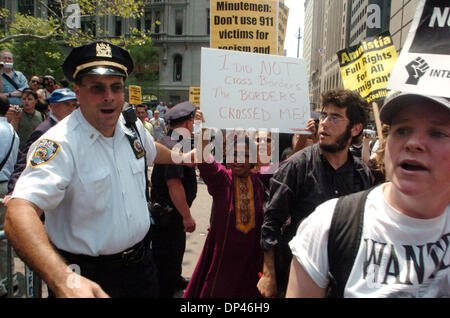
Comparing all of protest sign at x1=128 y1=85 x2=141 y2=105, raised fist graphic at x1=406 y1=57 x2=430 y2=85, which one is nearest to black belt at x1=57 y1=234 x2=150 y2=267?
raised fist graphic at x1=406 y1=57 x2=430 y2=85

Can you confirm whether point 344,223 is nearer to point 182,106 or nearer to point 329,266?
point 329,266

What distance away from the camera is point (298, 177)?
2309 millimetres

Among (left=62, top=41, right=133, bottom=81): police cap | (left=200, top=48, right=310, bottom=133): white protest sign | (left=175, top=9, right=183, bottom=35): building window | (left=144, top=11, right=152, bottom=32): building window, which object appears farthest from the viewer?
(left=144, top=11, right=152, bottom=32): building window

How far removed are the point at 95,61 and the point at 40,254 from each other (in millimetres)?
1258

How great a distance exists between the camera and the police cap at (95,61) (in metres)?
2.00

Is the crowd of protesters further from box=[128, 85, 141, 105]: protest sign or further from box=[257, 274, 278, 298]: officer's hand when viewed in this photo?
box=[128, 85, 141, 105]: protest sign

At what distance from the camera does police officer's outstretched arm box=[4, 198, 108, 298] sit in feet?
3.65

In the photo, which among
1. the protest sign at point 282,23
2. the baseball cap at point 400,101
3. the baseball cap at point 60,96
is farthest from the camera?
the baseball cap at point 60,96

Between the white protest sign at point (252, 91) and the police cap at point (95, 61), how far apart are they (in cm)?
90

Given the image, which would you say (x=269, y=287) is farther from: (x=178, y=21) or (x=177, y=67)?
(x=178, y=21)

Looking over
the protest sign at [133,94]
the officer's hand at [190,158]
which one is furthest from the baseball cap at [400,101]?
the protest sign at [133,94]

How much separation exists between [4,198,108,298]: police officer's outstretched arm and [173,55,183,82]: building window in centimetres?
4039

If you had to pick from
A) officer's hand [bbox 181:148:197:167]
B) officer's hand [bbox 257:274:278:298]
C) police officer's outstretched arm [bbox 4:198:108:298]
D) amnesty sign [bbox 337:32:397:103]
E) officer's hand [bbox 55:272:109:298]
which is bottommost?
officer's hand [bbox 257:274:278:298]

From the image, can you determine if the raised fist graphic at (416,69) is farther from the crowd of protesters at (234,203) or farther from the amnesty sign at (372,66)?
the amnesty sign at (372,66)
